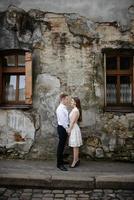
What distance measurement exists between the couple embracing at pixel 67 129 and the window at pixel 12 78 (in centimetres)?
149

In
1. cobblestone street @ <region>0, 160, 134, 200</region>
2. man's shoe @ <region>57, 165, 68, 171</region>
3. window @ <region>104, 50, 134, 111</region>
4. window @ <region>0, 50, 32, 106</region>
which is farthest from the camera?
window @ <region>0, 50, 32, 106</region>

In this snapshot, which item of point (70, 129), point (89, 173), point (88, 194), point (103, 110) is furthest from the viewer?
point (103, 110)

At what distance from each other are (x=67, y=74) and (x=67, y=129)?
153cm

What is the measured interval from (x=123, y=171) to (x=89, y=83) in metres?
2.28

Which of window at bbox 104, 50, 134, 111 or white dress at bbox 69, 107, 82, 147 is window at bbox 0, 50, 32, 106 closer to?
white dress at bbox 69, 107, 82, 147

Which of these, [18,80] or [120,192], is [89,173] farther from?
[18,80]

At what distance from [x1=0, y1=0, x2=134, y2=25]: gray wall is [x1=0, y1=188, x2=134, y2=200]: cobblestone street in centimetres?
409

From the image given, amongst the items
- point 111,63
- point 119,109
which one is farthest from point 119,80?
point 119,109

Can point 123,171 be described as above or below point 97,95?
below

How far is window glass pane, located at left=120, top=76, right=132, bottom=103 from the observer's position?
879 cm

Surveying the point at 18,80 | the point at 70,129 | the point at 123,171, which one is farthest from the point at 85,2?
the point at 123,171

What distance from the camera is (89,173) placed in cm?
728

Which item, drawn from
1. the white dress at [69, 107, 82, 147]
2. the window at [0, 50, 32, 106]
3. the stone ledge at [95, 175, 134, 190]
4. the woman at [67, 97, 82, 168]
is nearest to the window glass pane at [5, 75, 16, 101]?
the window at [0, 50, 32, 106]

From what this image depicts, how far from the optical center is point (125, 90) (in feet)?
28.9
